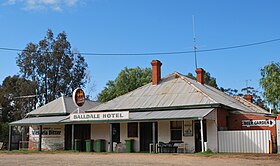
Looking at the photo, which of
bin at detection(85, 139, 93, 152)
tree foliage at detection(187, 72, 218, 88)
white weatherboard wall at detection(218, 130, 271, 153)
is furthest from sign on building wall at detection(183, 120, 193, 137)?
tree foliage at detection(187, 72, 218, 88)

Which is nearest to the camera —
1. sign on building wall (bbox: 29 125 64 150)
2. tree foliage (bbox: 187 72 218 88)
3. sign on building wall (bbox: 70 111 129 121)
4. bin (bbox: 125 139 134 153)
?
sign on building wall (bbox: 70 111 129 121)

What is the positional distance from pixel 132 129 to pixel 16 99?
30.9 meters

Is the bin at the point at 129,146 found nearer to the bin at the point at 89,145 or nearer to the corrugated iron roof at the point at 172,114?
the corrugated iron roof at the point at 172,114

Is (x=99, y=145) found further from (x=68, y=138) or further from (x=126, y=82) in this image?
(x=126, y=82)

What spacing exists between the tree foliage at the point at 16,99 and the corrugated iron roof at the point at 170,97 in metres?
25.1

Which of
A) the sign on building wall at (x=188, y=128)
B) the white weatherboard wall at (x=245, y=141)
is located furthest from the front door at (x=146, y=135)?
the white weatherboard wall at (x=245, y=141)

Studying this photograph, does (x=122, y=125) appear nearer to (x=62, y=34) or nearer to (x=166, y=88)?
(x=166, y=88)

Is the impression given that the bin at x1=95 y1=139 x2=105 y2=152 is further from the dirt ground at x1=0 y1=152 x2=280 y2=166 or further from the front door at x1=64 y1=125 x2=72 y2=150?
the dirt ground at x1=0 y1=152 x2=280 y2=166

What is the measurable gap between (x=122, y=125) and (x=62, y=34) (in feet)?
98.4

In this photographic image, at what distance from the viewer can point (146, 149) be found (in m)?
25.6

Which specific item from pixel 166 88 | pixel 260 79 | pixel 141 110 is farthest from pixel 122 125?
pixel 260 79

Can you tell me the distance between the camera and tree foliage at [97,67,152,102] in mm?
56938

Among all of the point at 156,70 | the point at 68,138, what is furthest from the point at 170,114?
the point at 68,138

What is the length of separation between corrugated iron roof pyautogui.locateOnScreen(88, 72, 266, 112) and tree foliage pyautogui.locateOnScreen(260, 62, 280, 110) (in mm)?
2198
